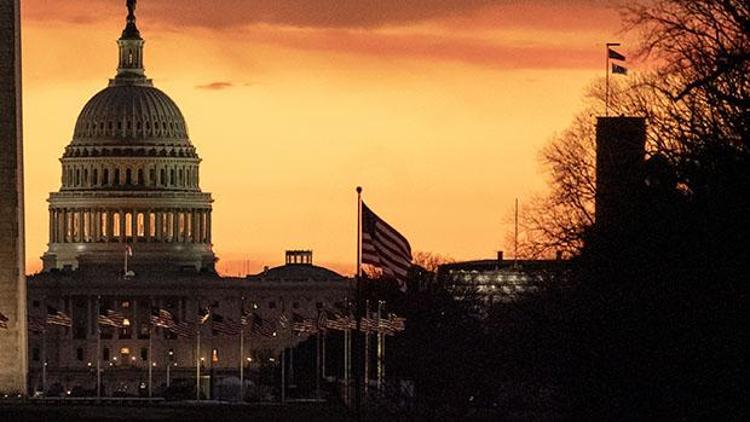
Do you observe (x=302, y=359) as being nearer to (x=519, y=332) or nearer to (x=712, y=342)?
(x=519, y=332)

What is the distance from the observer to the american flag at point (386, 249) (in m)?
92.8

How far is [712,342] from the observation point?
5809cm

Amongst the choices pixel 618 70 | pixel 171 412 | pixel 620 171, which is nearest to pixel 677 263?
pixel 620 171

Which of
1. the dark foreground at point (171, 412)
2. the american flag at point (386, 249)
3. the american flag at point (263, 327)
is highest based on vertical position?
the american flag at point (386, 249)

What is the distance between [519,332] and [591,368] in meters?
20.4

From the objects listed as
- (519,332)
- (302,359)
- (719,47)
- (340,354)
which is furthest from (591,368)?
(302,359)

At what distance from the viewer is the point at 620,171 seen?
217 ft

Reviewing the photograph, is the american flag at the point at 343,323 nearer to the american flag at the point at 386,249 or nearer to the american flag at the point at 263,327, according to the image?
the american flag at the point at 263,327

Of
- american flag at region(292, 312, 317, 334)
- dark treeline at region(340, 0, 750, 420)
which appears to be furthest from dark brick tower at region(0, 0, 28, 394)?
dark treeline at region(340, 0, 750, 420)

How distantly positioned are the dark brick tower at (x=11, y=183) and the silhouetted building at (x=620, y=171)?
49.7 m

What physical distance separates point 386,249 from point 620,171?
2754cm

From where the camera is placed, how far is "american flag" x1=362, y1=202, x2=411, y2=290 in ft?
304

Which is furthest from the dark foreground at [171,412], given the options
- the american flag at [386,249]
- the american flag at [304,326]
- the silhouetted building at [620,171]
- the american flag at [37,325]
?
the silhouetted building at [620,171]

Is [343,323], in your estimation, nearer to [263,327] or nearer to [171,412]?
[263,327]
